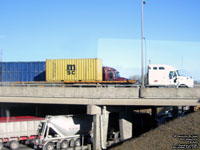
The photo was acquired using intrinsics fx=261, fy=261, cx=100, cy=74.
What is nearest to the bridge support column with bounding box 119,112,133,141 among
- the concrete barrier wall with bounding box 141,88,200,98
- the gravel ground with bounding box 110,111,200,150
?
the concrete barrier wall with bounding box 141,88,200,98

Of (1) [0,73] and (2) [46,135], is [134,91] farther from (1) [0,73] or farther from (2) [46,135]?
(1) [0,73]

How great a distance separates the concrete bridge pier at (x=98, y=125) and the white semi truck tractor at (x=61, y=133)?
1209mm

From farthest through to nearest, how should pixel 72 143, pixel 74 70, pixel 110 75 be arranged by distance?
pixel 110 75, pixel 74 70, pixel 72 143

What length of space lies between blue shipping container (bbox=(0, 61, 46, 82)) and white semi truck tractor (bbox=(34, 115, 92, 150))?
36.8 feet

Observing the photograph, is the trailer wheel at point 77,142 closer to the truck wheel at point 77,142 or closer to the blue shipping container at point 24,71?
the truck wheel at point 77,142

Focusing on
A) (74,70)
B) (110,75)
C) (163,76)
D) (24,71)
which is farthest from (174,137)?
(24,71)

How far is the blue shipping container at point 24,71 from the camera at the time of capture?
32.1 m

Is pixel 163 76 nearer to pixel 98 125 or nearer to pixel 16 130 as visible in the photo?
pixel 98 125

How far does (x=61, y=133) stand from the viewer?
21344 mm

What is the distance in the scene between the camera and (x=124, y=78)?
30734 mm

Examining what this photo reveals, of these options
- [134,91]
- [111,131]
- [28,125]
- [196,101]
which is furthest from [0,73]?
[196,101]

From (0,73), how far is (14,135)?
14.8 m

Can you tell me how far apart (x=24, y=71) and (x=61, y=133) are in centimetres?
1367

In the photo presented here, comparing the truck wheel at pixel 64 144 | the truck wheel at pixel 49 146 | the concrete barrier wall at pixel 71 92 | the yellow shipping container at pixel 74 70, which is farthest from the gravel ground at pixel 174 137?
the yellow shipping container at pixel 74 70
